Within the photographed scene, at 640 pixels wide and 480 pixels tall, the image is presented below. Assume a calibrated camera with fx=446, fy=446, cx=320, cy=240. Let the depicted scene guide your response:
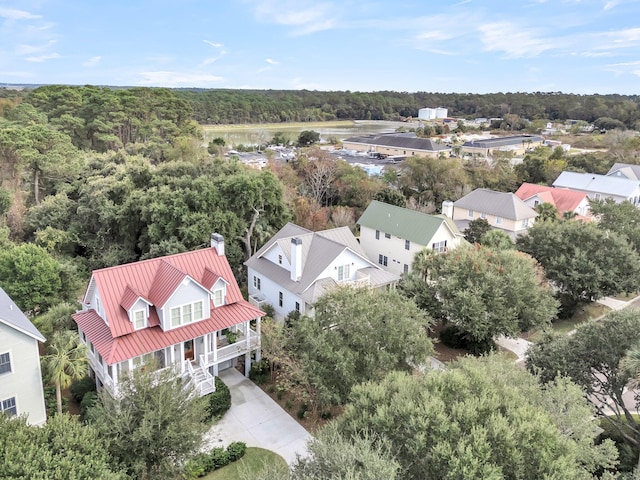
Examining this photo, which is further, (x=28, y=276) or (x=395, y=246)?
(x=395, y=246)

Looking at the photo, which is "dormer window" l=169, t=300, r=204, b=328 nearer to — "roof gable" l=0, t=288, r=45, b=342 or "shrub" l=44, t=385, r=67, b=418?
"roof gable" l=0, t=288, r=45, b=342

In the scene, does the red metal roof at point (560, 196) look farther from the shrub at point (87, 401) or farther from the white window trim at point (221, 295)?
the shrub at point (87, 401)

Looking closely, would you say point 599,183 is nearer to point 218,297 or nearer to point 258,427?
point 218,297

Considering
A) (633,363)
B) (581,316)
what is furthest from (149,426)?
(581,316)

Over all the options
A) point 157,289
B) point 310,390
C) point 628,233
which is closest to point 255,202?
point 157,289

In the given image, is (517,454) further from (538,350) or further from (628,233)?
(628,233)

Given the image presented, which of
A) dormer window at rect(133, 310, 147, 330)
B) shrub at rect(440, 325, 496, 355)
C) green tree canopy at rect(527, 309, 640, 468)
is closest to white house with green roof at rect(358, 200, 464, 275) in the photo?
shrub at rect(440, 325, 496, 355)

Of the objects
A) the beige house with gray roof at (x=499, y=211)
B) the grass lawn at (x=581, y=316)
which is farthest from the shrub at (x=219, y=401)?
the beige house with gray roof at (x=499, y=211)
